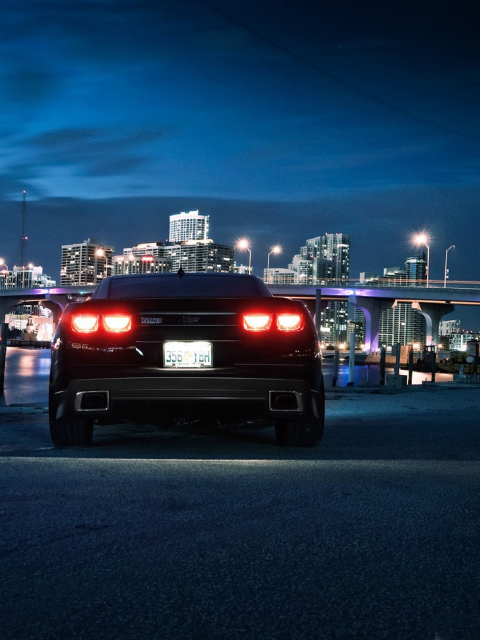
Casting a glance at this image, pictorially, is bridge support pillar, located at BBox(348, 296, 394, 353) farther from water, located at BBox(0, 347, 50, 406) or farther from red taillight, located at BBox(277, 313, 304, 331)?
red taillight, located at BBox(277, 313, 304, 331)

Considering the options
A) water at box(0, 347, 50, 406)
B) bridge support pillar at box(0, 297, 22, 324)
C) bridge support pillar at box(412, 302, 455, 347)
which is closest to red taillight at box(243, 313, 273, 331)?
water at box(0, 347, 50, 406)

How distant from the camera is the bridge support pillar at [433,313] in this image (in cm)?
9700

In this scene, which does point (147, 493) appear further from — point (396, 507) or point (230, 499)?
point (396, 507)

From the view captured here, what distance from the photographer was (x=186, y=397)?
6.25 meters

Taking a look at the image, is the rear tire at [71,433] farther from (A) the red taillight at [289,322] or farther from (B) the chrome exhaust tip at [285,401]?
(A) the red taillight at [289,322]

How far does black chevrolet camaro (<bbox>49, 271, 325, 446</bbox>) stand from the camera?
246 inches

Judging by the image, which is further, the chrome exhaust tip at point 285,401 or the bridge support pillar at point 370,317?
the bridge support pillar at point 370,317

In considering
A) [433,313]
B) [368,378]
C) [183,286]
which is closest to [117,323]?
[183,286]

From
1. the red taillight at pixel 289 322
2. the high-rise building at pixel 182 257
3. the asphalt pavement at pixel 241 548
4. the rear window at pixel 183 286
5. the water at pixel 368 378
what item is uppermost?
the high-rise building at pixel 182 257

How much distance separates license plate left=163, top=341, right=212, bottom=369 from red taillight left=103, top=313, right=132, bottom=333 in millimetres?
355

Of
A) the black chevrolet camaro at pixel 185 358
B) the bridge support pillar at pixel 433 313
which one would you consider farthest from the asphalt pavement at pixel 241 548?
the bridge support pillar at pixel 433 313

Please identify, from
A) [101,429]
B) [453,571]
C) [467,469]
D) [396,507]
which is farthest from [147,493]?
[101,429]

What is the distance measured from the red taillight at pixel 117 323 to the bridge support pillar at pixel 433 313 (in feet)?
307

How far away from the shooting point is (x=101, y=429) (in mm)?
9203
